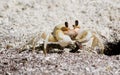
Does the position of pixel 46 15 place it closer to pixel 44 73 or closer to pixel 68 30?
pixel 68 30

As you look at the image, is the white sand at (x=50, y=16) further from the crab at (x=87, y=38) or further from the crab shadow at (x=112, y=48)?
the crab at (x=87, y=38)

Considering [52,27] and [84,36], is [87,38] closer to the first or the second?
[84,36]

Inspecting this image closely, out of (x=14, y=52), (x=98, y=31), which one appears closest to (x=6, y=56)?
(x=14, y=52)

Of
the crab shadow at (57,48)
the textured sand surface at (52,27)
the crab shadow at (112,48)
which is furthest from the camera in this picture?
the crab shadow at (112,48)

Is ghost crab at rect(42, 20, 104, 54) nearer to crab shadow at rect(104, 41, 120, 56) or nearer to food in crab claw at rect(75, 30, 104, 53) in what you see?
food in crab claw at rect(75, 30, 104, 53)

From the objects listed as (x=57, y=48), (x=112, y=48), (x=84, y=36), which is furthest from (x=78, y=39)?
(x=112, y=48)

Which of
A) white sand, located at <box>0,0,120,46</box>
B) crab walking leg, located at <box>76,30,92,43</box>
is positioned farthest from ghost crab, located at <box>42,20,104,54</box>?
white sand, located at <box>0,0,120,46</box>

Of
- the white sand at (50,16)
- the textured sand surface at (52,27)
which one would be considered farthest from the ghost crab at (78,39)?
the white sand at (50,16)

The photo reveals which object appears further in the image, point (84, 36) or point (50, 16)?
point (50, 16)

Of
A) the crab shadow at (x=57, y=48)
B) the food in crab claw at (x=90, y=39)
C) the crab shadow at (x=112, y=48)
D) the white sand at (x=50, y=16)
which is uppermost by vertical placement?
the white sand at (x=50, y=16)
